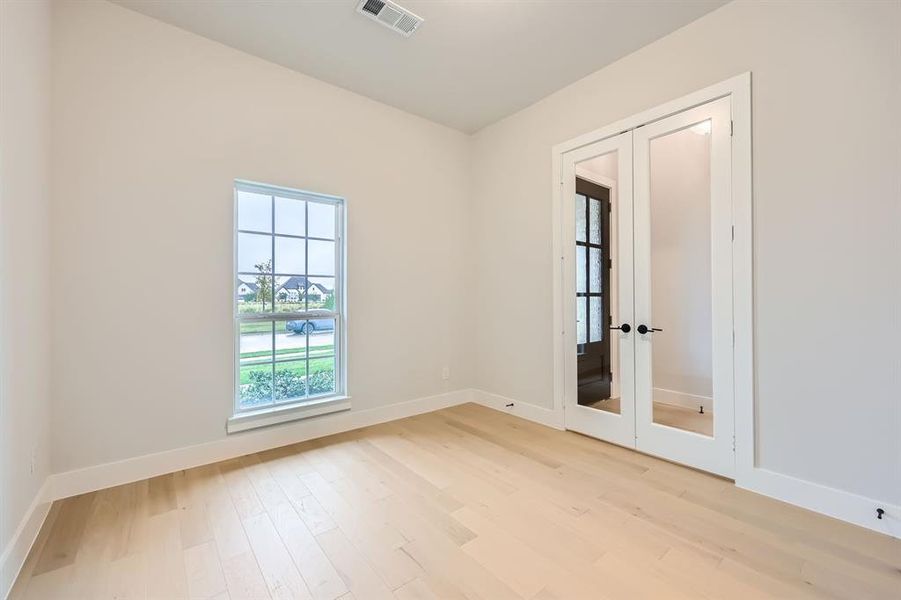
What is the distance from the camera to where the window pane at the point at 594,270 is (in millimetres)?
3211

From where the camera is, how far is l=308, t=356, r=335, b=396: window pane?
327 cm

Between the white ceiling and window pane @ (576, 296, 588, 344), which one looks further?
window pane @ (576, 296, 588, 344)

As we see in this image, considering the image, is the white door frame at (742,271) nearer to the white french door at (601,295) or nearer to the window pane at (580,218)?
the white french door at (601,295)

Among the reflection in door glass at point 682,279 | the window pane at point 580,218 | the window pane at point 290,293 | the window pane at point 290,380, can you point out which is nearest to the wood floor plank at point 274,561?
the window pane at point 290,380

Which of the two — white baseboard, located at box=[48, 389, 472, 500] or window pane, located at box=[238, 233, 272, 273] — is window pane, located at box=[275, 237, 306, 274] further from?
white baseboard, located at box=[48, 389, 472, 500]

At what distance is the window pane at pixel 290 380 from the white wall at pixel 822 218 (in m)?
3.37

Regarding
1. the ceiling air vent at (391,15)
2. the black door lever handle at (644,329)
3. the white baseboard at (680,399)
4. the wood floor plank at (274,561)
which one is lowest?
the wood floor plank at (274,561)

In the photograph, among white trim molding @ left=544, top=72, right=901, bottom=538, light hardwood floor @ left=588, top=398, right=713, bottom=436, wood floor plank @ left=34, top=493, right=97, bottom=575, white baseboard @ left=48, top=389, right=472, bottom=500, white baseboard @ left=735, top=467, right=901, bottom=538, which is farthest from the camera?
light hardwood floor @ left=588, top=398, right=713, bottom=436

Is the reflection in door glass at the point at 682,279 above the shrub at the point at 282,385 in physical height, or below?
above

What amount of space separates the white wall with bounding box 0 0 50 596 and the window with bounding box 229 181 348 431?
3.34 feet

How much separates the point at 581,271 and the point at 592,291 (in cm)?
20

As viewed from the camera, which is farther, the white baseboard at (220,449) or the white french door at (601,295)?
the white french door at (601,295)

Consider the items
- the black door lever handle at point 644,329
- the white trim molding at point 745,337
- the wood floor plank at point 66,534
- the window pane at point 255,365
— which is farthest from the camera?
the window pane at point 255,365

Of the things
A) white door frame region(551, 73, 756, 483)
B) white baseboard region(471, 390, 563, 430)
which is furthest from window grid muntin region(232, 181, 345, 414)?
white door frame region(551, 73, 756, 483)
